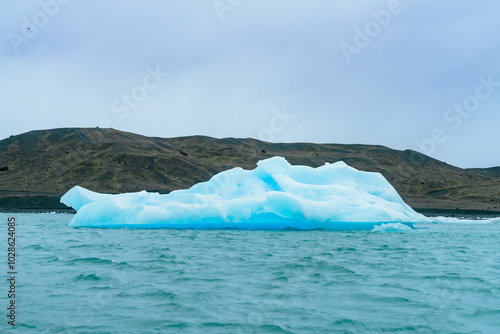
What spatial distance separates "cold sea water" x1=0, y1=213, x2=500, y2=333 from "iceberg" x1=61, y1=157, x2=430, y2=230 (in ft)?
16.5

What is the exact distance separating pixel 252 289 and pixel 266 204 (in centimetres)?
1113

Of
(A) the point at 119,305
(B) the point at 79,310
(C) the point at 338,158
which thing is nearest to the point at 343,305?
(A) the point at 119,305

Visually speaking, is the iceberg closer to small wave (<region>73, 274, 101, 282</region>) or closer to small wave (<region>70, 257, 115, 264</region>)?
small wave (<region>70, 257, 115, 264</region>)

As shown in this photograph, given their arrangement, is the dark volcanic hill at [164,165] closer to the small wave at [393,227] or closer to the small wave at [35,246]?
the small wave at [393,227]

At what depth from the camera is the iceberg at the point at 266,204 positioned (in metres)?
20.1

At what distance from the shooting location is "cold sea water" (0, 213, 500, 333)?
6.75 m

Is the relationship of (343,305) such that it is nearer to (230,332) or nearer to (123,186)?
(230,332)

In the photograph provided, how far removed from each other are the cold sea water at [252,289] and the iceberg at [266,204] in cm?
504

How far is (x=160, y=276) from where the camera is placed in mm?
9750

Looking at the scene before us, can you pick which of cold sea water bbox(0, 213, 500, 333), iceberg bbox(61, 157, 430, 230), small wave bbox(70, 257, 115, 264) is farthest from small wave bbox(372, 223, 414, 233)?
small wave bbox(70, 257, 115, 264)

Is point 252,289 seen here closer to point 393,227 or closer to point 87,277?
point 87,277

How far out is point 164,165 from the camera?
5772 cm

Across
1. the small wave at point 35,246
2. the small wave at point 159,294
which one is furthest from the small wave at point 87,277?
the small wave at point 35,246

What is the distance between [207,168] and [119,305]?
52556 mm
